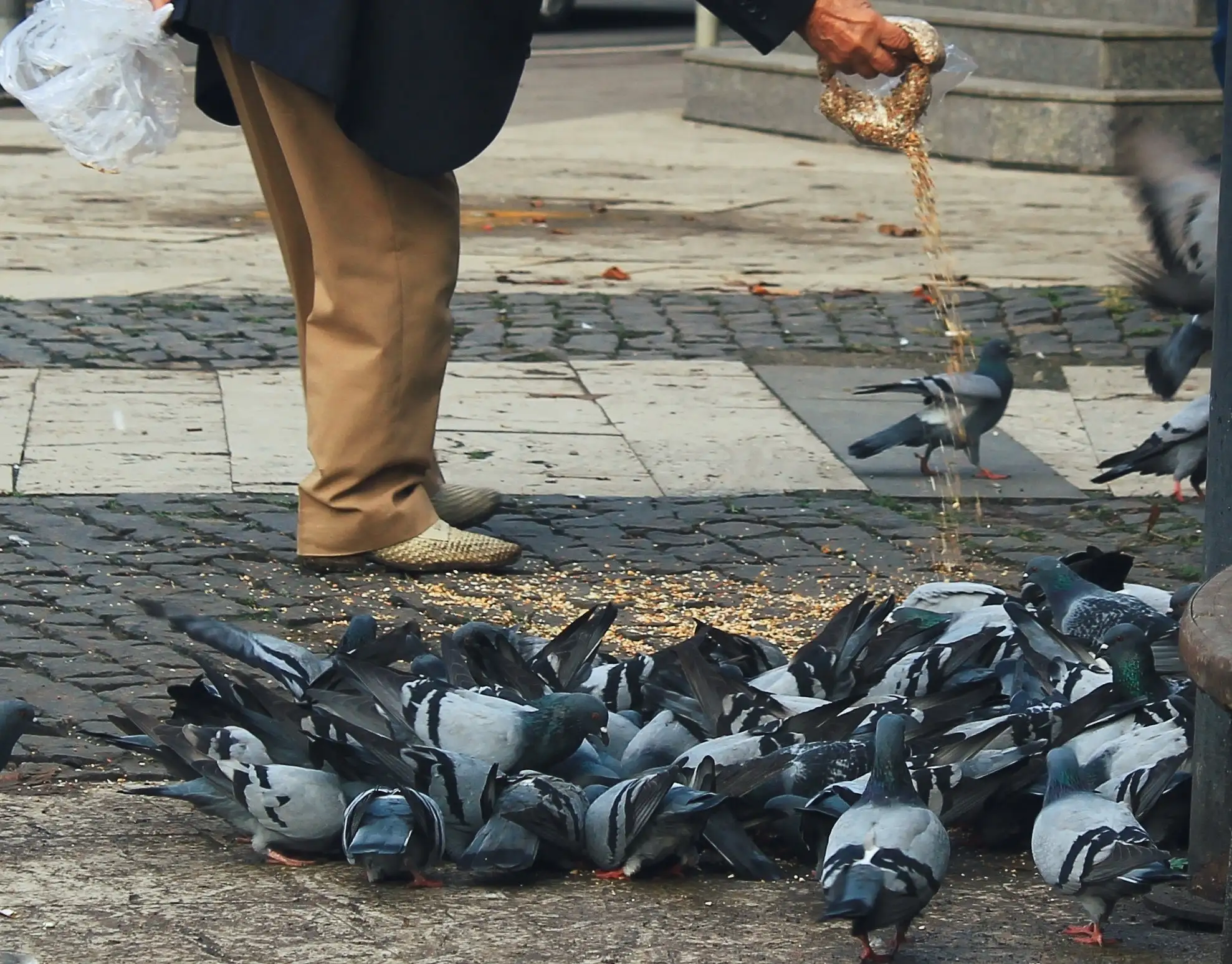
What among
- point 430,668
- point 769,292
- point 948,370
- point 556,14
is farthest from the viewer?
point 556,14

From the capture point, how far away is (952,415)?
19.7 feet

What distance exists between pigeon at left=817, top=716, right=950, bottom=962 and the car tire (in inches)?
757

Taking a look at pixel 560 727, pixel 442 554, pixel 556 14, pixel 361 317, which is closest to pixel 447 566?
pixel 442 554

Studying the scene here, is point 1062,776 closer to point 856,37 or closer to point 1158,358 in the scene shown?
point 856,37

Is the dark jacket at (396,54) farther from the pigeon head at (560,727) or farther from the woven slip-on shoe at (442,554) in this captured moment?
the pigeon head at (560,727)

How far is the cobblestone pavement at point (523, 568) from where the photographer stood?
459 centimetres

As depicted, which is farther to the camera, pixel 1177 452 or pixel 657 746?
pixel 1177 452

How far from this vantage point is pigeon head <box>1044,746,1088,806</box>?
3.24 metres

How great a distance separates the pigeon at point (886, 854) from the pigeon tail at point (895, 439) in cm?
293

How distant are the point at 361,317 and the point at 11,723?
1.74 m

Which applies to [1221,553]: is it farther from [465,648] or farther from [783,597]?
[783,597]

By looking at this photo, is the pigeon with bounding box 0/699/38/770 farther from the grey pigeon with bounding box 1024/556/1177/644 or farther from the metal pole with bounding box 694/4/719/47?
the metal pole with bounding box 694/4/719/47

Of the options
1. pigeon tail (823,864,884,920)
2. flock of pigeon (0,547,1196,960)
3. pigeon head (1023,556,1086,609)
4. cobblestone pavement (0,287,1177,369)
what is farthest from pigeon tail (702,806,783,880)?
cobblestone pavement (0,287,1177,369)

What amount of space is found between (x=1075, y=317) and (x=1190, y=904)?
5.40 metres
